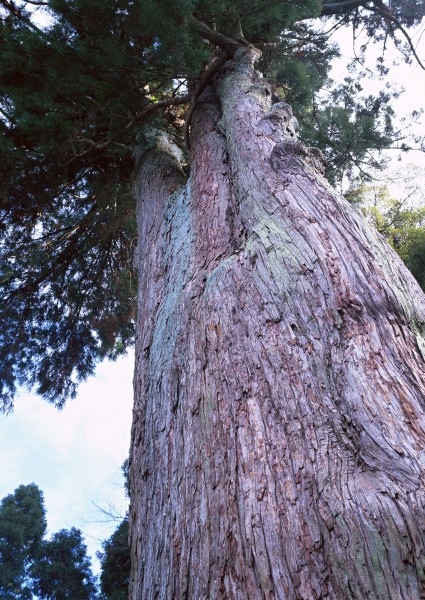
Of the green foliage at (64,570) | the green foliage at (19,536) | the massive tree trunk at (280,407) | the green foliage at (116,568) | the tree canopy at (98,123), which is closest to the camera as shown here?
the massive tree trunk at (280,407)

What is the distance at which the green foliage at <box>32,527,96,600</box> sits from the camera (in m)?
11.6

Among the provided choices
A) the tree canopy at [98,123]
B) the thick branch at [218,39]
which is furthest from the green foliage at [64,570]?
the thick branch at [218,39]

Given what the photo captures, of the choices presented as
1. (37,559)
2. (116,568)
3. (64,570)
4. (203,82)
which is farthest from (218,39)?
(37,559)

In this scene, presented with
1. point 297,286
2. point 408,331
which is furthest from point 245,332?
point 408,331

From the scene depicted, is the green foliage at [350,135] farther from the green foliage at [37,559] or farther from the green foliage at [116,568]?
the green foliage at [37,559]

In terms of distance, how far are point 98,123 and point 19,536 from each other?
46.2 feet

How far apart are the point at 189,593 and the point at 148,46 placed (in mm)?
3442

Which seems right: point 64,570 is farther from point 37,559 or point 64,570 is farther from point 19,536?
point 19,536

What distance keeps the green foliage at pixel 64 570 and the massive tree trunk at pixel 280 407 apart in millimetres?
12149

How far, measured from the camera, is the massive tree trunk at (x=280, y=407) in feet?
3.15

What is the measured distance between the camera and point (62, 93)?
3.42 meters

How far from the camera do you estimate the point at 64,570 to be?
38.9ft

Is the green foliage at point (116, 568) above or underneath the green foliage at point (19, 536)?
underneath

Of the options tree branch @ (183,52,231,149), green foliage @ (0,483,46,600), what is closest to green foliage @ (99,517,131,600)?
green foliage @ (0,483,46,600)
